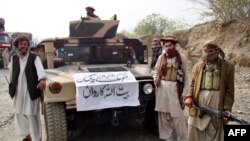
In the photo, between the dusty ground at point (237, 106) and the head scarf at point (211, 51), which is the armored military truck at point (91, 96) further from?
the head scarf at point (211, 51)

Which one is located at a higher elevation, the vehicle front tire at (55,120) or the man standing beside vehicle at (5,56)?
the man standing beside vehicle at (5,56)

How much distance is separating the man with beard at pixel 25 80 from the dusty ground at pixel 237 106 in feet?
3.00

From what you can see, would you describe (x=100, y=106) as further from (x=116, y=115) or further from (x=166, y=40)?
(x=166, y=40)

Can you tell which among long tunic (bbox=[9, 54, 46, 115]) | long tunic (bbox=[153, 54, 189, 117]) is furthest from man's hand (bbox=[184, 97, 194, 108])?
long tunic (bbox=[9, 54, 46, 115])

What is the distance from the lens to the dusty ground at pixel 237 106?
5.82m

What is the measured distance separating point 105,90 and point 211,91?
1.56 metres

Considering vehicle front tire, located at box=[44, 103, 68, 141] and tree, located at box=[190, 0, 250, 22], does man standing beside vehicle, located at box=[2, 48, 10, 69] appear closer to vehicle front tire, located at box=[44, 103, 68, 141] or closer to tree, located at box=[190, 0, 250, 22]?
tree, located at box=[190, 0, 250, 22]

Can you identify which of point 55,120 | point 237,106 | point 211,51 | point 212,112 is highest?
point 211,51

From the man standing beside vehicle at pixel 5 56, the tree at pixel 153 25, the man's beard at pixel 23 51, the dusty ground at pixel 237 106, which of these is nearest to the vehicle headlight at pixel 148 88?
the man's beard at pixel 23 51

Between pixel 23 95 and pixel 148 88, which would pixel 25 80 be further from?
pixel 148 88

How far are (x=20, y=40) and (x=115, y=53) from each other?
6.82 feet

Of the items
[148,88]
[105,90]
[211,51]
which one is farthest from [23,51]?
[211,51]

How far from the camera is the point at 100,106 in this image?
472 centimetres

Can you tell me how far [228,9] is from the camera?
12.1m
